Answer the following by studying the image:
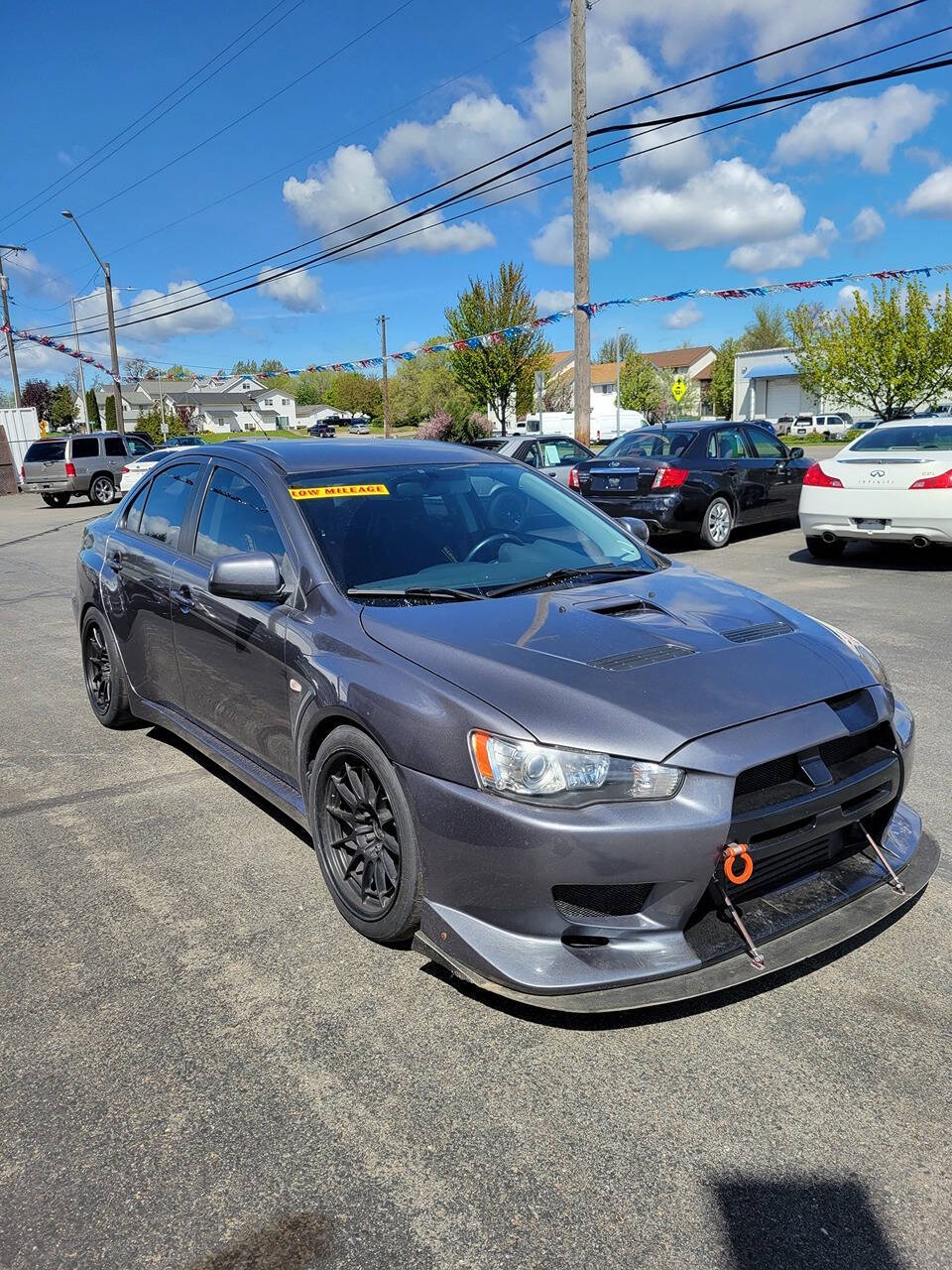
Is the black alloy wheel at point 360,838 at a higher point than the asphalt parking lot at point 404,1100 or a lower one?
higher

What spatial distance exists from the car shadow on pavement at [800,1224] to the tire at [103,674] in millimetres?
4012

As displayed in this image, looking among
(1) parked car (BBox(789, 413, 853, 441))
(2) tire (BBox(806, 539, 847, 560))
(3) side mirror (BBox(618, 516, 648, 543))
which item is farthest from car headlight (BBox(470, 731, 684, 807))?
(1) parked car (BBox(789, 413, 853, 441))

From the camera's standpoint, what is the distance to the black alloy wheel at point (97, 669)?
212 inches

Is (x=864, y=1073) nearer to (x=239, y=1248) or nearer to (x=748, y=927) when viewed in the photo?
(x=748, y=927)

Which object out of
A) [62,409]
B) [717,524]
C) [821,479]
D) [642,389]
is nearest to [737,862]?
[821,479]

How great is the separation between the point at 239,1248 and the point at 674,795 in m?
1.38

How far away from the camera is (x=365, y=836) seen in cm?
306

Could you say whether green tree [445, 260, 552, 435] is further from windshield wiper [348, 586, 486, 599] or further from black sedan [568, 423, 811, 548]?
windshield wiper [348, 586, 486, 599]

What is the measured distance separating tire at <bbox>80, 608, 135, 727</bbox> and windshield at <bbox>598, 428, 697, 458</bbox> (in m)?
8.20

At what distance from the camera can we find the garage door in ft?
205

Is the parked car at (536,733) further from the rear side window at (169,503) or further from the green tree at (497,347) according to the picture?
the green tree at (497,347)

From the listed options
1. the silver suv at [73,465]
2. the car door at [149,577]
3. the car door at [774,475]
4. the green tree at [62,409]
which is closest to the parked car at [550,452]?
the car door at [774,475]

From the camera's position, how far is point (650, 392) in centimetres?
8600

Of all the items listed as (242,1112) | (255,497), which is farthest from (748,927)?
(255,497)
